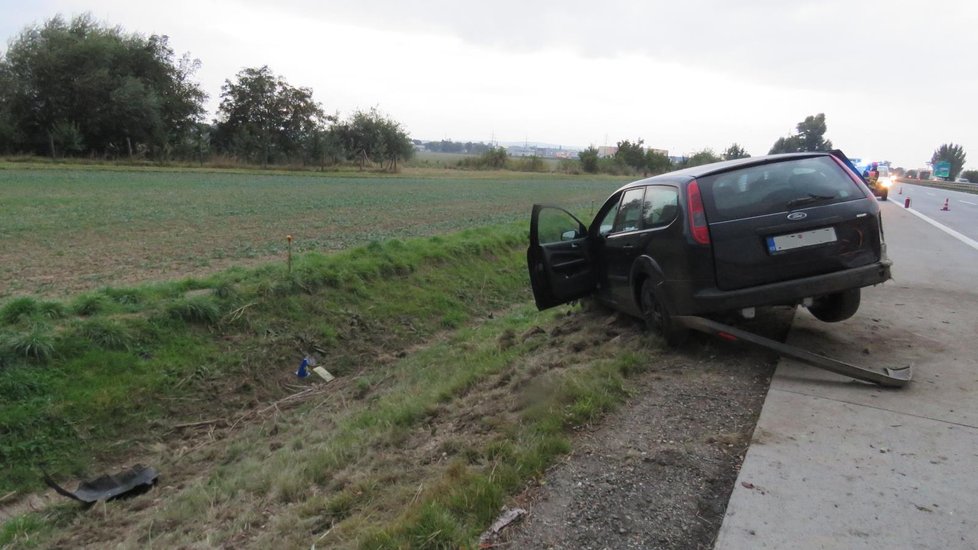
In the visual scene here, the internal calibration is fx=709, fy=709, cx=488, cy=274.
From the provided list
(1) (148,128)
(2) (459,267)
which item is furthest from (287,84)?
(2) (459,267)

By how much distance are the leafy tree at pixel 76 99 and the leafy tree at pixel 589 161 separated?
4685 cm

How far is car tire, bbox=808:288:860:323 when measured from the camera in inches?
239

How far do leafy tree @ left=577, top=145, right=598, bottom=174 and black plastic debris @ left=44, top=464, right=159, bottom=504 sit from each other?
8053cm

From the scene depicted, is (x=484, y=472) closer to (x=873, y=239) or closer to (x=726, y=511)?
(x=726, y=511)

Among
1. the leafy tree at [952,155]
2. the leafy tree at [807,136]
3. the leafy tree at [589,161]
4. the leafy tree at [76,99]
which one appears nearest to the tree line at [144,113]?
the leafy tree at [76,99]

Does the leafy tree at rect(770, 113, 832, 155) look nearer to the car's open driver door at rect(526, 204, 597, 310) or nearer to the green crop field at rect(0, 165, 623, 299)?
the green crop field at rect(0, 165, 623, 299)

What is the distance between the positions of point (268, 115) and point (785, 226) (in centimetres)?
6622

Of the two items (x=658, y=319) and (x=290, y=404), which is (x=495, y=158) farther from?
(x=658, y=319)

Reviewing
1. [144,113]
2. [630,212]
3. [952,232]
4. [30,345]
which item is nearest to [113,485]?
[30,345]

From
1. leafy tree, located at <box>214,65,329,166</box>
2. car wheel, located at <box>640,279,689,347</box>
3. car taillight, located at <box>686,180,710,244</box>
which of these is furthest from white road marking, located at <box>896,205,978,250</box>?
leafy tree, located at <box>214,65,329,166</box>

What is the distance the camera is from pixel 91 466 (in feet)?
20.8

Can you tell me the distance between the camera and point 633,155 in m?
84.8

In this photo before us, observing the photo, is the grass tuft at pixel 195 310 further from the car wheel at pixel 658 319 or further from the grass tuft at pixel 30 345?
the car wheel at pixel 658 319

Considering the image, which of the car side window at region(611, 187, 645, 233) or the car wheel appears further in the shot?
the car side window at region(611, 187, 645, 233)
